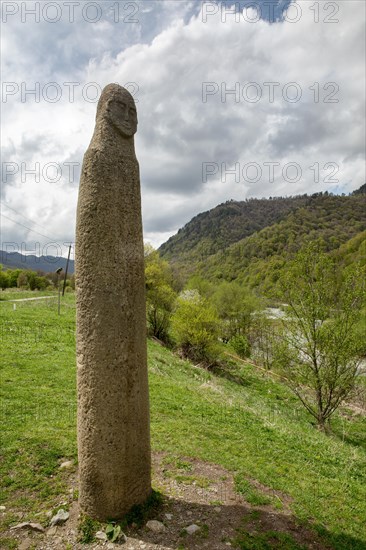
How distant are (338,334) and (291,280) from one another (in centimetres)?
301

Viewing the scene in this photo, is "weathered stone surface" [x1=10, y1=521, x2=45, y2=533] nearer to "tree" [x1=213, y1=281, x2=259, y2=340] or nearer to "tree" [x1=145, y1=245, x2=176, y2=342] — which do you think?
"tree" [x1=145, y1=245, x2=176, y2=342]

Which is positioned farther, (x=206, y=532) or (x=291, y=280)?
(x=291, y=280)

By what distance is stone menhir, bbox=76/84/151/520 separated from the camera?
5316 millimetres

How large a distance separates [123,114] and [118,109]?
0.34 ft

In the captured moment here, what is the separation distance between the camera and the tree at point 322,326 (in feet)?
49.1

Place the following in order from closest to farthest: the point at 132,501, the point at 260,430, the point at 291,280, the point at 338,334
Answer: the point at 132,501
the point at 260,430
the point at 338,334
the point at 291,280

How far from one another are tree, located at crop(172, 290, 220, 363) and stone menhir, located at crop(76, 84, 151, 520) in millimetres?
23740

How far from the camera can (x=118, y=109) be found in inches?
223

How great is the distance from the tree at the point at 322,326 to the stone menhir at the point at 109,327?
1157 cm

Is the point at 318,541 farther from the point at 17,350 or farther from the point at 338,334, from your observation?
the point at 17,350

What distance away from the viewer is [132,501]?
221 inches

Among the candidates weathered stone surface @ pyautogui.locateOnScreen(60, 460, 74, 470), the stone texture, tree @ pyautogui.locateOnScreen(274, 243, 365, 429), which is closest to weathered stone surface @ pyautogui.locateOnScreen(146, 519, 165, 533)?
the stone texture

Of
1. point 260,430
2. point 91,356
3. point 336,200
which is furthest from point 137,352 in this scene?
point 336,200

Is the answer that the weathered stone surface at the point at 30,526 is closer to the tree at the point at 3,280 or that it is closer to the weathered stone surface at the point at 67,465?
the weathered stone surface at the point at 67,465
